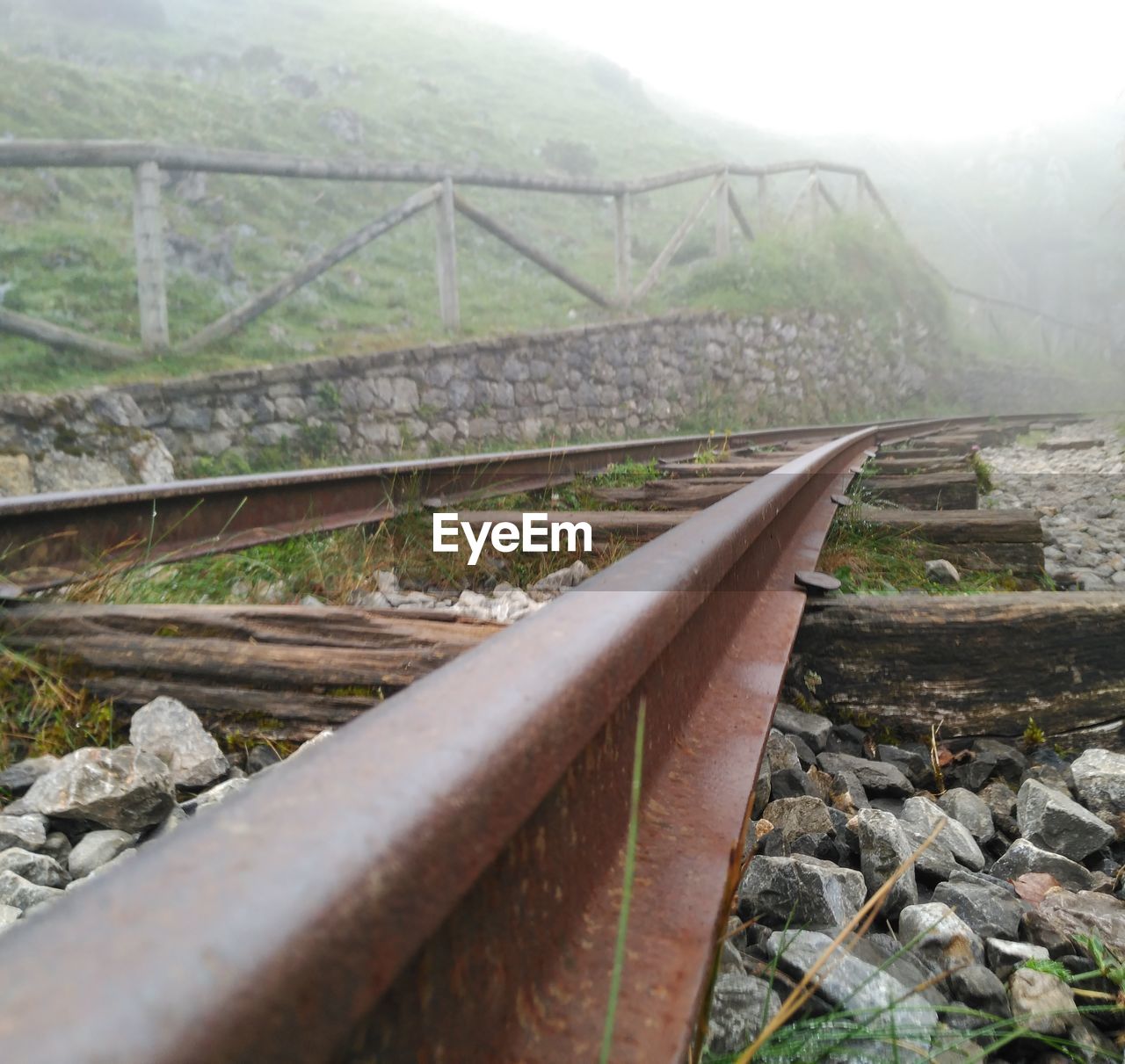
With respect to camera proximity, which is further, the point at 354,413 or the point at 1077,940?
the point at 354,413

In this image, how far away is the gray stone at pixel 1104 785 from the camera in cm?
148

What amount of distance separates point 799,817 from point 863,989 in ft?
1.45

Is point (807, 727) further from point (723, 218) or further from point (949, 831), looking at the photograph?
point (723, 218)

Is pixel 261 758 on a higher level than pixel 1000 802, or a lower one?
higher

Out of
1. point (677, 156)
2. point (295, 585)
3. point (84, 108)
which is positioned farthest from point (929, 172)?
point (295, 585)

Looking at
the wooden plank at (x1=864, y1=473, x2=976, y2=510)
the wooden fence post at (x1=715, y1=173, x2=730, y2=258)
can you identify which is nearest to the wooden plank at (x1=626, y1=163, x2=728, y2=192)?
the wooden fence post at (x1=715, y1=173, x2=730, y2=258)

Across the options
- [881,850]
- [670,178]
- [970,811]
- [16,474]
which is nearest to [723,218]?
[670,178]

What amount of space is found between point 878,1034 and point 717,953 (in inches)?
10.1

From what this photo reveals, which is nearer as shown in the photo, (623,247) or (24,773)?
(24,773)

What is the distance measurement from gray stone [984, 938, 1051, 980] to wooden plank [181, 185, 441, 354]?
6.55 meters

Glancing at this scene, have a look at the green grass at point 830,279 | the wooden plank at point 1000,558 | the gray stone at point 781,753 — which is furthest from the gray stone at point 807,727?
the green grass at point 830,279

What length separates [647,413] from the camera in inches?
409

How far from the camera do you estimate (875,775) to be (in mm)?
1599

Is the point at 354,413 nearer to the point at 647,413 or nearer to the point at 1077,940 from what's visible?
the point at 647,413
